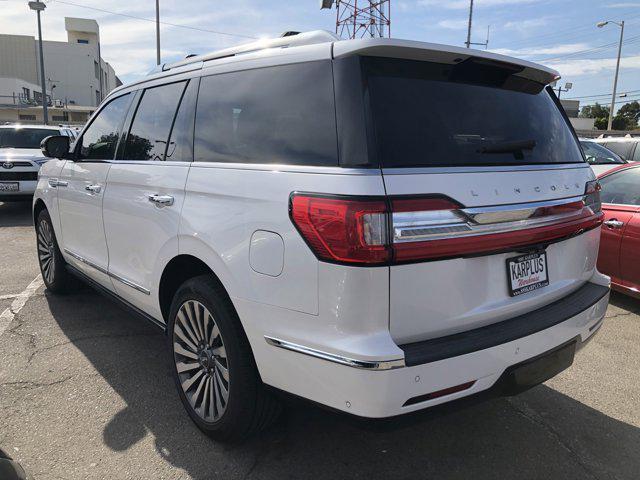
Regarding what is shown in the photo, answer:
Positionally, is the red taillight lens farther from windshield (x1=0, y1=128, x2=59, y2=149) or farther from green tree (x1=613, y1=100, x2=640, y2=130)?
green tree (x1=613, y1=100, x2=640, y2=130)

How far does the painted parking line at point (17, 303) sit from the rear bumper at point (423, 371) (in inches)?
130

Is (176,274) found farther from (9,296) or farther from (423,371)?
(9,296)

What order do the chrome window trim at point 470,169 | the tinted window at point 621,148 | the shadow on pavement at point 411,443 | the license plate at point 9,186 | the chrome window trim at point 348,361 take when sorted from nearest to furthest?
the chrome window trim at point 348,361 → the chrome window trim at point 470,169 → the shadow on pavement at point 411,443 → the license plate at point 9,186 → the tinted window at point 621,148

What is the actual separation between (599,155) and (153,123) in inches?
367

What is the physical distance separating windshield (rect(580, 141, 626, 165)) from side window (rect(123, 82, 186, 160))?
8519mm

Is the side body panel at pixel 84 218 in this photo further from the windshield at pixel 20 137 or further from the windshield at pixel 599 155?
the windshield at pixel 599 155

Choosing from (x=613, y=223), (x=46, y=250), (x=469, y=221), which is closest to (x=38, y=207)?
(x=46, y=250)

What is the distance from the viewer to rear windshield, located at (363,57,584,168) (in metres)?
2.10

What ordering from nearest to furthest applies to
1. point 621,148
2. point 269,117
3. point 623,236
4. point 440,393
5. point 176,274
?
point 440,393 < point 269,117 < point 176,274 < point 623,236 < point 621,148

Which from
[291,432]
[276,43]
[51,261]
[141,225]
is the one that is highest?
[276,43]

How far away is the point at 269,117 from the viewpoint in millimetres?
2445

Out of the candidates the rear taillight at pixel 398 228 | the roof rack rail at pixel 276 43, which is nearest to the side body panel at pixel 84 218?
the roof rack rail at pixel 276 43

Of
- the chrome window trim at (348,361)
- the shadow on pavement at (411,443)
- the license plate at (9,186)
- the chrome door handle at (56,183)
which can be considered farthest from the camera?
the license plate at (9,186)

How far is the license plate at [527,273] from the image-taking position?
7.58 ft
